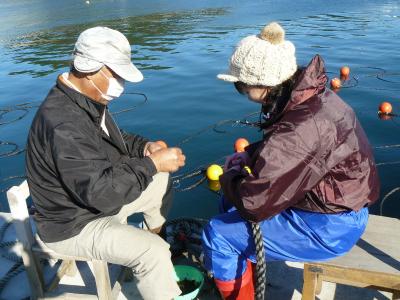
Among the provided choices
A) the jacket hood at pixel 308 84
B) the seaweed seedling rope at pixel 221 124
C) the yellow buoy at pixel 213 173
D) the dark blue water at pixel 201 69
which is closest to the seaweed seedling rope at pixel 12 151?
the dark blue water at pixel 201 69

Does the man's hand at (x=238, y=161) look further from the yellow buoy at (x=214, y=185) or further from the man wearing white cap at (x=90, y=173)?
the yellow buoy at (x=214, y=185)

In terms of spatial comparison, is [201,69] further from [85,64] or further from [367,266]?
[367,266]

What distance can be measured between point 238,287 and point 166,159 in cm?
118

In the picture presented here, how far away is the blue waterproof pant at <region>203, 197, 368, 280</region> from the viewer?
2709mm

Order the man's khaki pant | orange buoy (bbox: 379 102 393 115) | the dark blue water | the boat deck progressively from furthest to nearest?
orange buoy (bbox: 379 102 393 115), the dark blue water, the boat deck, the man's khaki pant

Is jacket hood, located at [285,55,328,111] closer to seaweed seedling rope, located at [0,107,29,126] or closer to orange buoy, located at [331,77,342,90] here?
orange buoy, located at [331,77,342,90]

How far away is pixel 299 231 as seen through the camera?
9.08 feet

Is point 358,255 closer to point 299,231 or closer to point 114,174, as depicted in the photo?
point 299,231

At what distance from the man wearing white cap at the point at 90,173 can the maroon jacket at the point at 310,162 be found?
819 mm

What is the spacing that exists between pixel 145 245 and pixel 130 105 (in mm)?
8561

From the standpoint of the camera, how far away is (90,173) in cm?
269

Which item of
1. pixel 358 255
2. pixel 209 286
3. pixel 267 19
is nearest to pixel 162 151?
pixel 209 286

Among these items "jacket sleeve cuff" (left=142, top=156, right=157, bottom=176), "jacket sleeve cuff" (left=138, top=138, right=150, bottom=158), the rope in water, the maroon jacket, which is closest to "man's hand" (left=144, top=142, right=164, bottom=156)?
"jacket sleeve cuff" (left=138, top=138, right=150, bottom=158)

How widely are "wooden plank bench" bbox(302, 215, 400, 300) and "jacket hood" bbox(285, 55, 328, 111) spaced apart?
1.20 m
